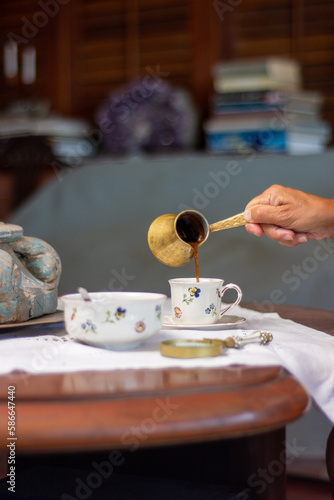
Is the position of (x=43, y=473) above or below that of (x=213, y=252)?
below

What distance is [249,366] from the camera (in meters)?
0.65

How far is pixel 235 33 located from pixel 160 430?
8.76 ft

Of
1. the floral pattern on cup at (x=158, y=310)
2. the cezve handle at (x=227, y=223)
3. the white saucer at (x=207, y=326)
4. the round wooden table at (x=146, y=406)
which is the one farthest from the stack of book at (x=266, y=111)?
the round wooden table at (x=146, y=406)

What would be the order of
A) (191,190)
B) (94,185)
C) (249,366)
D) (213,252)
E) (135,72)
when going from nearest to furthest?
(249,366) → (213,252) → (191,190) → (94,185) → (135,72)

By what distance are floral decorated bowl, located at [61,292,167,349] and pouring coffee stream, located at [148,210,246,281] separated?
9.3 inches

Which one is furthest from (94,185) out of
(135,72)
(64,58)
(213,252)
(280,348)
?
(280,348)

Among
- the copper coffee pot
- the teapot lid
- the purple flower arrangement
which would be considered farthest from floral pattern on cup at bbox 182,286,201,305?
the purple flower arrangement

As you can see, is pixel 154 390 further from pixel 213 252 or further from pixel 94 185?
pixel 94 185

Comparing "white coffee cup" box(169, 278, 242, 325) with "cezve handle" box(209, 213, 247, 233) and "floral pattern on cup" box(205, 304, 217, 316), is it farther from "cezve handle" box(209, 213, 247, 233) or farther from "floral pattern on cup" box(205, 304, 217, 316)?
"cezve handle" box(209, 213, 247, 233)

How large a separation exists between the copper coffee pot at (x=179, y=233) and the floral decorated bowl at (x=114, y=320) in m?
0.24

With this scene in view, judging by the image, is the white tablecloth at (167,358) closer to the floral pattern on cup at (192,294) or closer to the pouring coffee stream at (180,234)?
the floral pattern on cup at (192,294)

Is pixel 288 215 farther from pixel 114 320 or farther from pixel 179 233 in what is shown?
pixel 114 320

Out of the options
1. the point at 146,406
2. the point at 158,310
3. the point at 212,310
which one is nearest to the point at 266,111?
the point at 212,310

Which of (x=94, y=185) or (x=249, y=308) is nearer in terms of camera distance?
(x=249, y=308)
